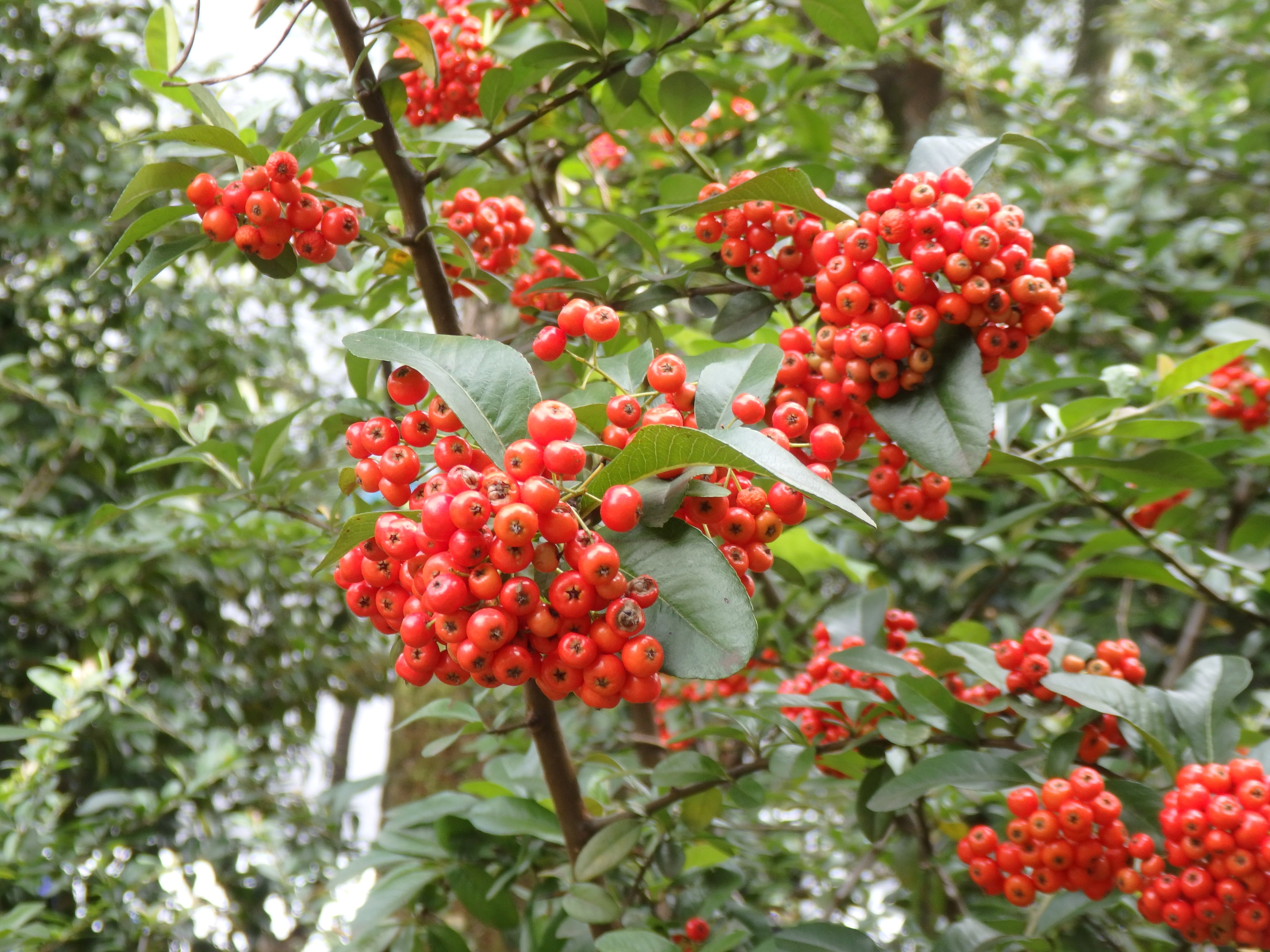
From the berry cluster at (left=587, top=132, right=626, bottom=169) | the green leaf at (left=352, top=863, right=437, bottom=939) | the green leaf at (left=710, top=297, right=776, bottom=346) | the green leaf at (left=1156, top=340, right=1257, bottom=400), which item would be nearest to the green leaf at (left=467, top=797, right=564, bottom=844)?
the green leaf at (left=352, top=863, right=437, bottom=939)

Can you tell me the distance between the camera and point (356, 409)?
5.13 feet

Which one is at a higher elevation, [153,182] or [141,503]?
[153,182]

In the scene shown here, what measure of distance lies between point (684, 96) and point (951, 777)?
1.40m

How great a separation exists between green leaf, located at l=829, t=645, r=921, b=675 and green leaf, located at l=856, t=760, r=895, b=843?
20cm

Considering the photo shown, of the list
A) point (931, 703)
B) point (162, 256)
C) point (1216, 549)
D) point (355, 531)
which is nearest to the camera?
point (355, 531)

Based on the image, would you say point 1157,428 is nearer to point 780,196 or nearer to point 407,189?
point 780,196

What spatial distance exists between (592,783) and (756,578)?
101 centimetres

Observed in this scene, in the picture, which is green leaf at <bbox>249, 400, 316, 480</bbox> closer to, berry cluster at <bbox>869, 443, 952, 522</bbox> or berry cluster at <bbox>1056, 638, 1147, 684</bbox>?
berry cluster at <bbox>869, 443, 952, 522</bbox>

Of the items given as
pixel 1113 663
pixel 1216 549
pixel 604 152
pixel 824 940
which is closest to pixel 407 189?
pixel 824 940

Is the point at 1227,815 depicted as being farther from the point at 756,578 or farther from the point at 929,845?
the point at 756,578

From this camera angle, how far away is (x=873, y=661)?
174 centimetres

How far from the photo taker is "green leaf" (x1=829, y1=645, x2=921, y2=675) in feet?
5.64

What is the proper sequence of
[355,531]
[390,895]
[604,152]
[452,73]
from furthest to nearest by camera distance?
[604,152]
[452,73]
[390,895]
[355,531]

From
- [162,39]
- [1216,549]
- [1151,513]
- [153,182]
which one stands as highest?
[162,39]
